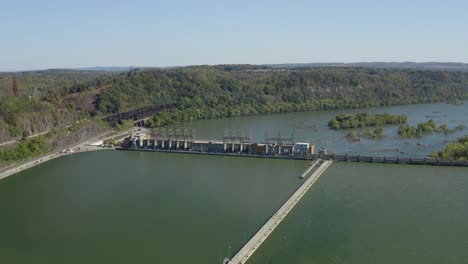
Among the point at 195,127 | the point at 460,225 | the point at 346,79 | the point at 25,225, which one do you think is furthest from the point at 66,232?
the point at 346,79

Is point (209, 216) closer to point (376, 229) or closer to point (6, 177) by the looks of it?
point (376, 229)

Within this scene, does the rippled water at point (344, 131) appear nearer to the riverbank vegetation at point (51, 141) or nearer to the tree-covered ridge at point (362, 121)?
the tree-covered ridge at point (362, 121)

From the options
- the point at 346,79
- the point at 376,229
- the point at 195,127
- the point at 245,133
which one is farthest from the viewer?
the point at 346,79

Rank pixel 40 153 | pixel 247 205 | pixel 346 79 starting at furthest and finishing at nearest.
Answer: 1. pixel 346 79
2. pixel 40 153
3. pixel 247 205

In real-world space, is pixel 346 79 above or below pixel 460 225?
above

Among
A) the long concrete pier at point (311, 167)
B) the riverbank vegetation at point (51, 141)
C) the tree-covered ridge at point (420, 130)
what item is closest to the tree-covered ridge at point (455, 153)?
the long concrete pier at point (311, 167)

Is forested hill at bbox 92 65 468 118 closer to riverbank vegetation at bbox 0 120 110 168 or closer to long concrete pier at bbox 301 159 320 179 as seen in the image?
riverbank vegetation at bbox 0 120 110 168

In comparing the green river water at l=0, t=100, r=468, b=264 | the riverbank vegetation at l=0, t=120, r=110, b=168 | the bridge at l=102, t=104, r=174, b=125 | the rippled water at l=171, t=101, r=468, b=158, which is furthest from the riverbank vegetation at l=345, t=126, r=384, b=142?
the bridge at l=102, t=104, r=174, b=125
